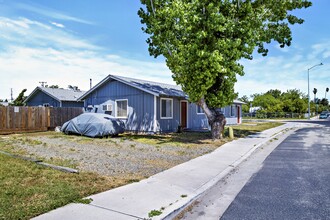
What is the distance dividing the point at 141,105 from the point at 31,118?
8.51m

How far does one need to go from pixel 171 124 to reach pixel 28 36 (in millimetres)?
11316

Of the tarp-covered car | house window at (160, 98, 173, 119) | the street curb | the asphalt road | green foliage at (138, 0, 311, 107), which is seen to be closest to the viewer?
the street curb

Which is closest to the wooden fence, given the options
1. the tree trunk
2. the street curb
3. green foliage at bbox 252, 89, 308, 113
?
the tree trunk

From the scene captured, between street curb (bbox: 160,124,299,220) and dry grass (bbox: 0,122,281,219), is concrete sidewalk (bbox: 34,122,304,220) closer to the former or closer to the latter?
street curb (bbox: 160,124,299,220)

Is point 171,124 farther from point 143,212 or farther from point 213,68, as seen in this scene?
point 143,212

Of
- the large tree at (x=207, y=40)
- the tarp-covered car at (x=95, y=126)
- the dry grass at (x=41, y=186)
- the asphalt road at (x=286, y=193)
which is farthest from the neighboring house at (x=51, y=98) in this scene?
the asphalt road at (x=286, y=193)

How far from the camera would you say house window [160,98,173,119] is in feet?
62.8

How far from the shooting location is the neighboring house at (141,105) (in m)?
18.6

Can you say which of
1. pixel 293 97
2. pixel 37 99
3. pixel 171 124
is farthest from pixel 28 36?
pixel 293 97

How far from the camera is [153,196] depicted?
5.20m

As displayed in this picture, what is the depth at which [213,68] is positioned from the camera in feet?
40.2

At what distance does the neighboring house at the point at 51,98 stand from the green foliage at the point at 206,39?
18.9 meters

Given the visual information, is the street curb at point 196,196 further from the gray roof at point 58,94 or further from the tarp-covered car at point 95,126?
the gray roof at point 58,94

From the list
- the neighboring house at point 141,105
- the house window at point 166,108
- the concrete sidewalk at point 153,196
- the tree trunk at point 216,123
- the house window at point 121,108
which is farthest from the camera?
the house window at point 121,108
